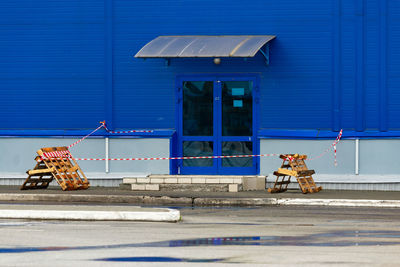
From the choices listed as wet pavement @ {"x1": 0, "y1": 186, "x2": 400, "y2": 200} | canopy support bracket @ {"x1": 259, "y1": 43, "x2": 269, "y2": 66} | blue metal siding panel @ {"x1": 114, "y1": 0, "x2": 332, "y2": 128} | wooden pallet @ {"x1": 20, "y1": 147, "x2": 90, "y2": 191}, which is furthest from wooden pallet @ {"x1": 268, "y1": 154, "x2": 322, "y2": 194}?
wooden pallet @ {"x1": 20, "y1": 147, "x2": 90, "y2": 191}

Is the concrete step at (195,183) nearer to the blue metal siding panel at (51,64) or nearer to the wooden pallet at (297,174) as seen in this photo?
the wooden pallet at (297,174)

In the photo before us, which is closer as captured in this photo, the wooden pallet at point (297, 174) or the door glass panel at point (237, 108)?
the wooden pallet at point (297, 174)

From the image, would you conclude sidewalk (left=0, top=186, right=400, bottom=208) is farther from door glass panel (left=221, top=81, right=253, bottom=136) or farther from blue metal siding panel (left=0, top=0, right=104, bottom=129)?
blue metal siding panel (left=0, top=0, right=104, bottom=129)

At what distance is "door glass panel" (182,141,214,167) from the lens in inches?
866

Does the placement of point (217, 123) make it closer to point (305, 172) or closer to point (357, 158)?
point (305, 172)

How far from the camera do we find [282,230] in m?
13.2

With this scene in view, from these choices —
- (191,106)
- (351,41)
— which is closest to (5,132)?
(191,106)

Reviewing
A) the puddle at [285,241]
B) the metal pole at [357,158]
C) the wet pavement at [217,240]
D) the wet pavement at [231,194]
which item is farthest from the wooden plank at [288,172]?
the puddle at [285,241]

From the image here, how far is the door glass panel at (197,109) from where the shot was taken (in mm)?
21953

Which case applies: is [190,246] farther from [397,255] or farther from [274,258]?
[397,255]

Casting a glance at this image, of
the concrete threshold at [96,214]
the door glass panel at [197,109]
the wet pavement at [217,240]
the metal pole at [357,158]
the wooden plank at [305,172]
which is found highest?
the door glass panel at [197,109]

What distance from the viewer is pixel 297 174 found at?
62.8ft

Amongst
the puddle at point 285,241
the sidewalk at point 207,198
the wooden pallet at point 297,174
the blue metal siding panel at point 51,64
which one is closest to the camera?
the puddle at point 285,241

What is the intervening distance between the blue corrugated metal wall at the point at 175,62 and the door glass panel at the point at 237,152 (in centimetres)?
78
